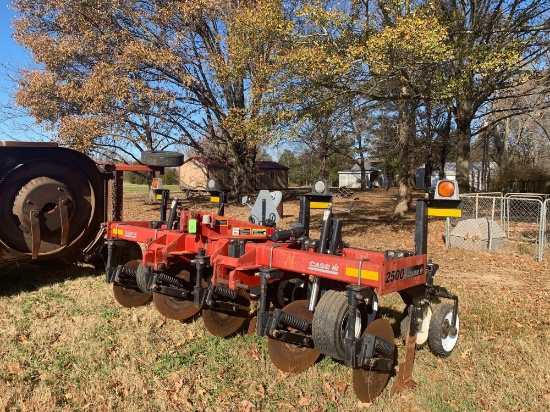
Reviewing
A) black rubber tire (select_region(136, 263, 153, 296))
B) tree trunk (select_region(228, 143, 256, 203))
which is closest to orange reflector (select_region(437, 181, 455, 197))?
black rubber tire (select_region(136, 263, 153, 296))

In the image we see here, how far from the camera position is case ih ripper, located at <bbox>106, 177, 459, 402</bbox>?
3531 mm

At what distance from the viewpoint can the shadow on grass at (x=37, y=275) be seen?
6691mm

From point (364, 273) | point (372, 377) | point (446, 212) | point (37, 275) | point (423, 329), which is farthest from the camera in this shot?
point (37, 275)

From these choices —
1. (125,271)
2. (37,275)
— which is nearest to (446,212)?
(125,271)

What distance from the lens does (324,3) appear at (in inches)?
465

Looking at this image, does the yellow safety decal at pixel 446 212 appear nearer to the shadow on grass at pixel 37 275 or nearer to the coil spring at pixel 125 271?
the coil spring at pixel 125 271

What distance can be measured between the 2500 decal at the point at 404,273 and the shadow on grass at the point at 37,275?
521 cm

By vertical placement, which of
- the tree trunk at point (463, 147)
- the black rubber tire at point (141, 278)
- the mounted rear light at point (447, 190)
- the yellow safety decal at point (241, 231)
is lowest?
the black rubber tire at point (141, 278)

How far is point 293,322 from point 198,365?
103 cm

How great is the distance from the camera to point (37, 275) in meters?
7.42

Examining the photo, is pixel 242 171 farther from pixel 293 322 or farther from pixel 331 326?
pixel 331 326

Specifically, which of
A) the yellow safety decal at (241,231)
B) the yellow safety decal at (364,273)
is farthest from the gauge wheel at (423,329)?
the yellow safety decal at (241,231)

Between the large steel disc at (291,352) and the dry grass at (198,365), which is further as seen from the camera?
the large steel disc at (291,352)

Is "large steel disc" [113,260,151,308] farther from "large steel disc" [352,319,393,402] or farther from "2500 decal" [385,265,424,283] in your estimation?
"2500 decal" [385,265,424,283]
